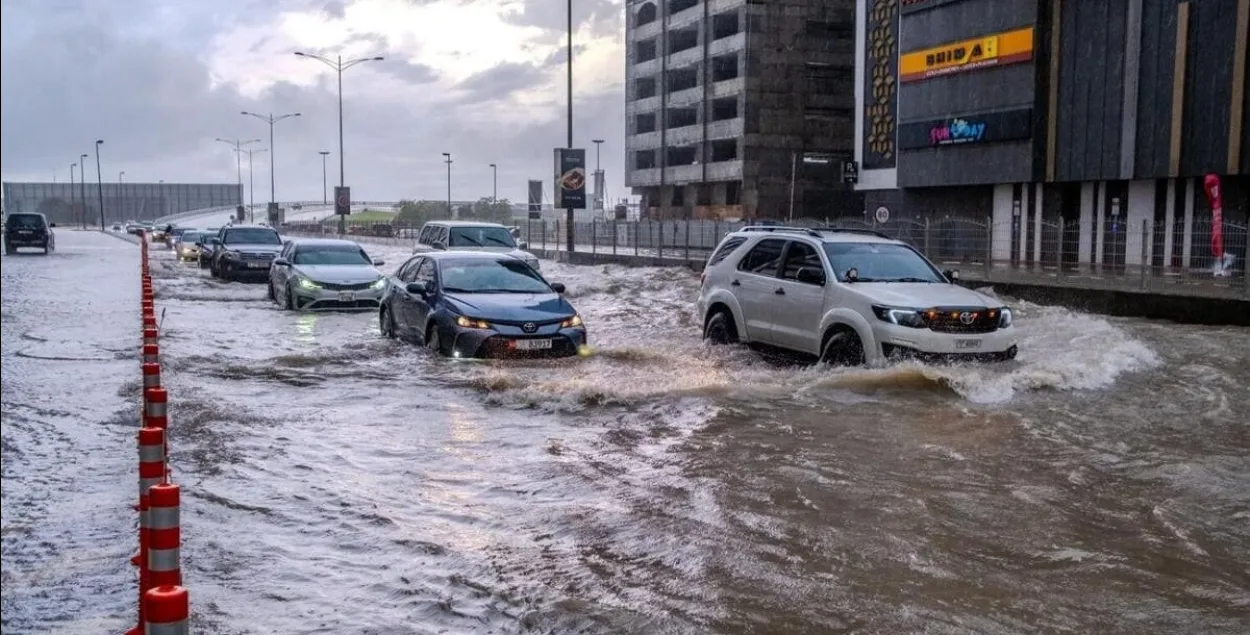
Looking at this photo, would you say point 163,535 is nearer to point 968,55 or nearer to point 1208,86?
point 1208,86

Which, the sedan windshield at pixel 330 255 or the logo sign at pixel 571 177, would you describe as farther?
the logo sign at pixel 571 177

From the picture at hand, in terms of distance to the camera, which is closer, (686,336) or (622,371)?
(622,371)

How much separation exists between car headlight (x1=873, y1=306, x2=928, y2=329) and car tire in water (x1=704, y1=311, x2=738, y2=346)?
290 cm

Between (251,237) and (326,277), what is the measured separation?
13701 mm

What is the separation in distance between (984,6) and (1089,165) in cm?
717

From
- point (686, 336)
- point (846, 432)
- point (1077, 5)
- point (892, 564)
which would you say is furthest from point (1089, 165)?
point (892, 564)

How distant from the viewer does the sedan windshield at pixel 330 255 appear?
2180 centimetres

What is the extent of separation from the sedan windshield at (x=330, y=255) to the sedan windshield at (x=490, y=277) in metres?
7.60

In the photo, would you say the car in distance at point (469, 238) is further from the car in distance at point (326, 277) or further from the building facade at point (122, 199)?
the building facade at point (122, 199)

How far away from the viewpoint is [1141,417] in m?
10.6

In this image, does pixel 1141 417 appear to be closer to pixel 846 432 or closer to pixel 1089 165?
pixel 846 432

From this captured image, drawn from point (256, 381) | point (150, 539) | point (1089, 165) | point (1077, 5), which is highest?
point (1077, 5)

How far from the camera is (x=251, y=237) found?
33.2 metres

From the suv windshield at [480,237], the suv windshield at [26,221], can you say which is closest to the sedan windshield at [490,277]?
the suv windshield at [480,237]
